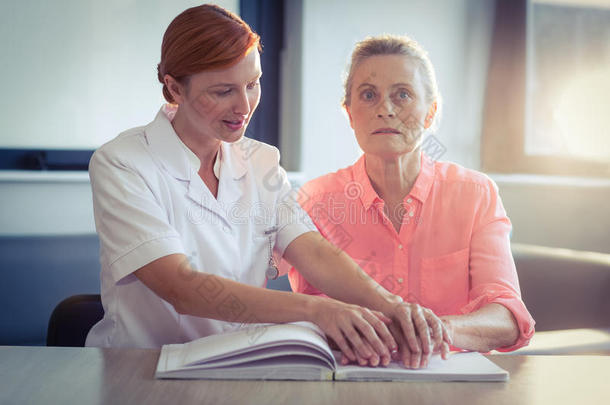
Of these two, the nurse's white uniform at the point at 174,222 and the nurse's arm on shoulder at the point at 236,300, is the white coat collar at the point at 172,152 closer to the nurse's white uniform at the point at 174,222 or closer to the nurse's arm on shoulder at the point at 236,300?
the nurse's white uniform at the point at 174,222

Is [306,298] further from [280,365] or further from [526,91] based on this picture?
[526,91]

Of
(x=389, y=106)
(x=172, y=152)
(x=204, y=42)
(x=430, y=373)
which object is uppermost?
(x=204, y=42)

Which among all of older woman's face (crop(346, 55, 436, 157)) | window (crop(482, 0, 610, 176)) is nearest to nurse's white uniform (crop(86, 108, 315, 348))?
older woman's face (crop(346, 55, 436, 157))

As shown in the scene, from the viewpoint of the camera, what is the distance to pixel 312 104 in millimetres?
2355

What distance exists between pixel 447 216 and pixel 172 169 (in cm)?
66

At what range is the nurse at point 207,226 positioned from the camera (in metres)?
1.00

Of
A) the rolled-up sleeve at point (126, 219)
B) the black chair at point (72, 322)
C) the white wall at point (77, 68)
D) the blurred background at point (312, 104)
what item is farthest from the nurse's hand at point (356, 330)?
the white wall at point (77, 68)

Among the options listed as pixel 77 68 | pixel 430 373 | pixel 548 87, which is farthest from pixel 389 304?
pixel 548 87

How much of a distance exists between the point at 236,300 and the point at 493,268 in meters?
0.62

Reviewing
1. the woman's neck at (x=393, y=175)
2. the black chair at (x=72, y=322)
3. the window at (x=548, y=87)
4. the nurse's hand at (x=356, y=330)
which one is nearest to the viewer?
the nurse's hand at (x=356, y=330)

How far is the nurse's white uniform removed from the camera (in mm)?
1041

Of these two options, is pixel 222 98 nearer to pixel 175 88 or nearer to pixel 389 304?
pixel 175 88

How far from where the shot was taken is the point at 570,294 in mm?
2045

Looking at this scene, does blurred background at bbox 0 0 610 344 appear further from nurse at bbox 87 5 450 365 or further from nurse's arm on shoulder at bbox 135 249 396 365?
nurse's arm on shoulder at bbox 135 249 396 365
